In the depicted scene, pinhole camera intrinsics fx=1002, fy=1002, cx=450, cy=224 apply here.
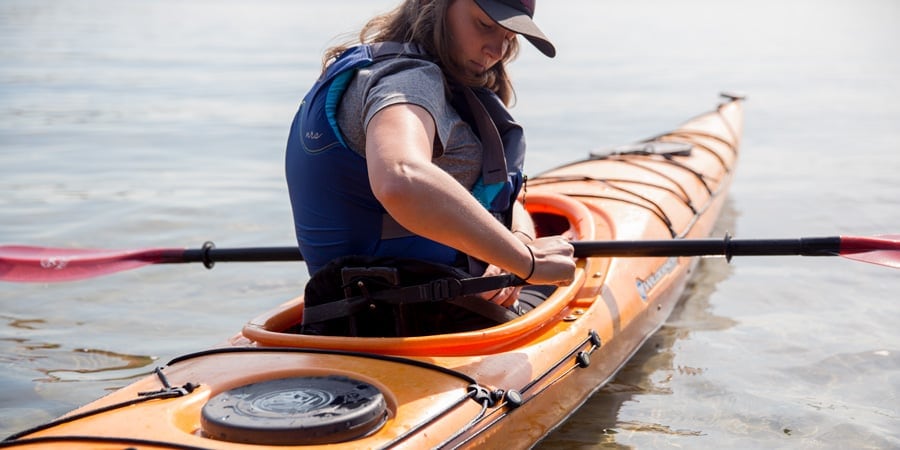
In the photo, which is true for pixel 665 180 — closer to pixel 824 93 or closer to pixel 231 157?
pixel 231 157

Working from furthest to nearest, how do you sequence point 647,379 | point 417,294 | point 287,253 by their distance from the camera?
point 647,379 < point 287,253 < point 417,294

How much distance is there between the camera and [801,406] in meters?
4.00

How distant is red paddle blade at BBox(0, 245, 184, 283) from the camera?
3877mm

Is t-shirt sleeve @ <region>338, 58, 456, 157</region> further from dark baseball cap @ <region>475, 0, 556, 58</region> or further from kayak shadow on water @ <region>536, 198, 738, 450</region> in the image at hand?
kayak shadow on water @ <region>536, 198, 738, 450</region>

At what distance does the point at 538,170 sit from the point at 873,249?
531cm

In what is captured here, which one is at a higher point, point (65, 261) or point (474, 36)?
point (474, 36)

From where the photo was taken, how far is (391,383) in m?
2.67

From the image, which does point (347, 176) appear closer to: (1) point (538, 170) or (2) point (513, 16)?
(2) point (513, 16)

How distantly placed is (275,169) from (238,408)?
6.60 metres

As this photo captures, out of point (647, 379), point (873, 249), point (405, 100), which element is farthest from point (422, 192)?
point (647, 379)

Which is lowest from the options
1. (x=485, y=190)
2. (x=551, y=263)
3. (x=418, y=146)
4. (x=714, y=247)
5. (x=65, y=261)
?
(x=65, y=261)

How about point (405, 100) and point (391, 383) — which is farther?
point (391, 383)

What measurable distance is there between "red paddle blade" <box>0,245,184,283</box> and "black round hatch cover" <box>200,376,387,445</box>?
1687 mm

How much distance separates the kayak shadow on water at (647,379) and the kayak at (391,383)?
135 mm
